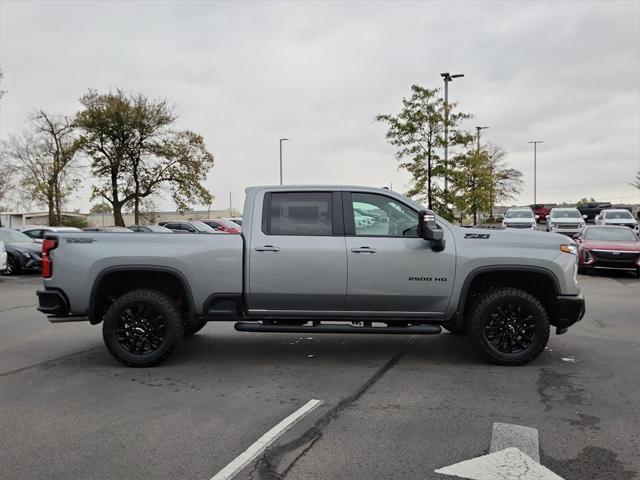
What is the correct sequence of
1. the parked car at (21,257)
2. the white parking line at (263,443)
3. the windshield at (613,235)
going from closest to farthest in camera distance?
1. the white parking line at (263,443)
2. the windshield at (613,235)
3. the parked car at (21,257)

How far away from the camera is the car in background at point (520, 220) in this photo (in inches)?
1220

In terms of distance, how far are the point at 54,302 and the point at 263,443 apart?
3355 mm

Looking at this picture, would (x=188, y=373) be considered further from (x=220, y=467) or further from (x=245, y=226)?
(x=220, y=467)

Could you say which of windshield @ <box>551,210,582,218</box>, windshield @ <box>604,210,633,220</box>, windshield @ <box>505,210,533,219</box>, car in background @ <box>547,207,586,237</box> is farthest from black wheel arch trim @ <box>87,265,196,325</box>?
windshield @ <box>505,210,533,219</box>

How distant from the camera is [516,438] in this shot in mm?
4098

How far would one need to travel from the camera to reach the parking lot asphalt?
146 inches

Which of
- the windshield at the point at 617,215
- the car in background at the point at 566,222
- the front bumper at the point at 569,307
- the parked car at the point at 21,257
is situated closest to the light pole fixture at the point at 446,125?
the car in background at the point at 566,222

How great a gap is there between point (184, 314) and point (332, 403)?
2.32 m

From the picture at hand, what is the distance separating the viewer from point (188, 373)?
5.95 m

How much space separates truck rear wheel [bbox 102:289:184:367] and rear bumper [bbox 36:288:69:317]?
47cm

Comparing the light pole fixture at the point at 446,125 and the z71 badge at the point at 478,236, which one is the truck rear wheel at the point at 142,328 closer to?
the z71 badge at the point at 478,236

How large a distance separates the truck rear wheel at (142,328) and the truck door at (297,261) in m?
0.88

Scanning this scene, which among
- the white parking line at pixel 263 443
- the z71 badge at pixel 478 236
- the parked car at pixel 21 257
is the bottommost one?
the white parking line at pixel 263 443

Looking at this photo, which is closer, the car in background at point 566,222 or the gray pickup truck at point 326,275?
the gray pickup truck at point 326,275
